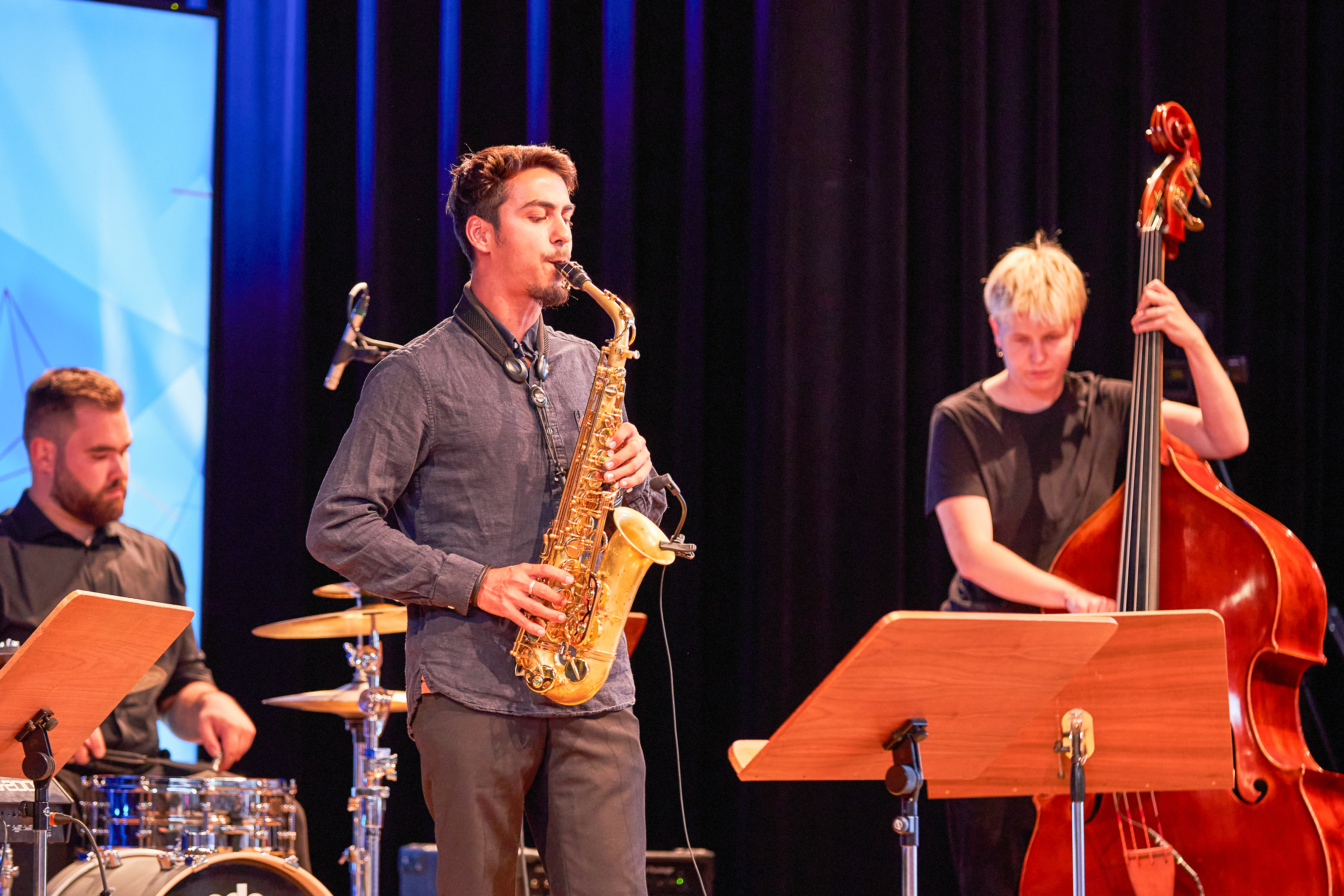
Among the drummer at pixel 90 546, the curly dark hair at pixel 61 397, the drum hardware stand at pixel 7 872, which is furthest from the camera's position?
the curly dark hair at pixel 61 397

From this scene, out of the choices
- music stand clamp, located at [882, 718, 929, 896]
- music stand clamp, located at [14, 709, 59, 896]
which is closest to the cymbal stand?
music stand clamp, located at [14, 709, 59, 896]

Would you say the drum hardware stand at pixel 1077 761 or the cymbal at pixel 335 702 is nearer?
the drum hardware stand at pixel 1077 761

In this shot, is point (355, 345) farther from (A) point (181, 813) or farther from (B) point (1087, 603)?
(B) point (1087, 603)

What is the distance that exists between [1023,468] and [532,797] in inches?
62.5

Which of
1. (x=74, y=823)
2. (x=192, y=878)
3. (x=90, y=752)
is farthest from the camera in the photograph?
(x=90, y=752)

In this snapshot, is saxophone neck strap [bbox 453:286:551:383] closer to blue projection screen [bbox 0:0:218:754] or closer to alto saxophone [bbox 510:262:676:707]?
alto saxophone [bbox 510:262:676:707]

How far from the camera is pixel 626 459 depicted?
237 centimetres

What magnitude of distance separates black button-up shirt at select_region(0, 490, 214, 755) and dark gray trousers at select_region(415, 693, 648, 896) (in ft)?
5.65

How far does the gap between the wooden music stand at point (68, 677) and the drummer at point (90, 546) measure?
1.10 m

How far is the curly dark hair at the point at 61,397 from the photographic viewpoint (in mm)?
3816

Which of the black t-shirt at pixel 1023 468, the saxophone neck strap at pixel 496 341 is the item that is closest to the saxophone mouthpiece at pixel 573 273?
the saxophone neck strap at pixel 496 341

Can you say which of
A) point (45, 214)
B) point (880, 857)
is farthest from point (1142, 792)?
point (45, 214)

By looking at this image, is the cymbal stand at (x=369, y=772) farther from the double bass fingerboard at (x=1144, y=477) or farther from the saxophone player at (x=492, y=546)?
the double bass fingerboard at (x=1144, y=477)

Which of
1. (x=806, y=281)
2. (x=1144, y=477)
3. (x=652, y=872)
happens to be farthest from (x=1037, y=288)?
(x=652, y=872)
